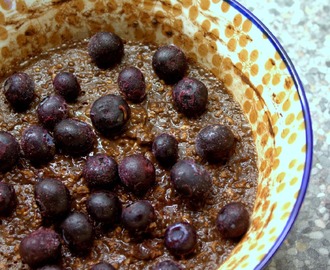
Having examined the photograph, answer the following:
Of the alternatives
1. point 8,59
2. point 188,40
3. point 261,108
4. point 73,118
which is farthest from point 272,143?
point 8,59

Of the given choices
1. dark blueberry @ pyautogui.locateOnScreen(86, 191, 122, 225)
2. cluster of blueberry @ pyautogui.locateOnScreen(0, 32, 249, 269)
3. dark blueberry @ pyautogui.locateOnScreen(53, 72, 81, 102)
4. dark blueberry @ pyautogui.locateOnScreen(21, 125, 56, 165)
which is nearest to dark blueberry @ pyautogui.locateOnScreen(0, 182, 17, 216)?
cluster of blueberry @ pyautogui.locateOnScreen(0, 32, 249, 269)

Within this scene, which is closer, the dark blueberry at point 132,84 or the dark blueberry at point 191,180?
the dark blueberry at point 191,180

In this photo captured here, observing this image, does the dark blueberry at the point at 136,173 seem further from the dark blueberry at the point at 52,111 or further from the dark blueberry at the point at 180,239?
the dark blueberry at the point at 52,111

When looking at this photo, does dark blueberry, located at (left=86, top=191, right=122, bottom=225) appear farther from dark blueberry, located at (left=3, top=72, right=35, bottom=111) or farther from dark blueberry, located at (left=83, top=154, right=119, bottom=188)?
dark blueberry, located at (left=3, top=72, right=35, bottom=111)

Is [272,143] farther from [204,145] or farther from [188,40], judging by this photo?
[188,40]

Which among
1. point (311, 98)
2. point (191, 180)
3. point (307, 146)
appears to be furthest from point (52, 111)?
point (311, 98)

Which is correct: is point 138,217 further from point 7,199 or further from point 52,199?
point 7,199

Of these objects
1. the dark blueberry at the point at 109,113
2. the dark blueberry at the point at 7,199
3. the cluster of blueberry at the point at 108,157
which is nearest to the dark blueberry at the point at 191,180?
the cluster of blueberry at the point at 108,157
